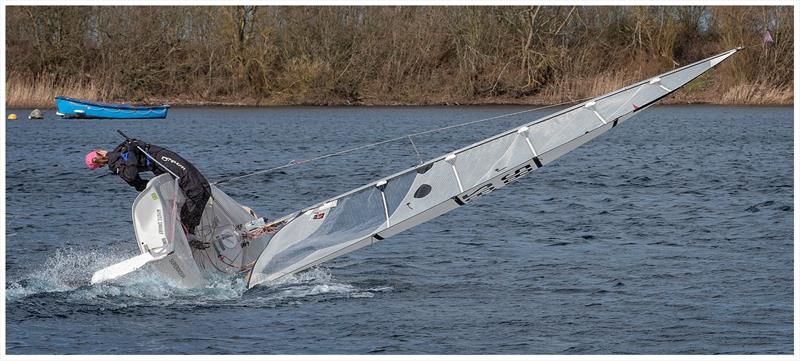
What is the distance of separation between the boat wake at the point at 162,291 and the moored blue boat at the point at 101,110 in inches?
1566

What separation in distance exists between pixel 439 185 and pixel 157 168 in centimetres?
320

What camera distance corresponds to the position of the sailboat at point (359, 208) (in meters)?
13.4

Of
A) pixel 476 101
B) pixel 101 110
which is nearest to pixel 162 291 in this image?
pixel 101 110

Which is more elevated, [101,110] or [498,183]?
[498,183]

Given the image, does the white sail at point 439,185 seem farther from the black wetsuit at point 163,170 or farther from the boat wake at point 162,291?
the black wetsuit at point 163,170

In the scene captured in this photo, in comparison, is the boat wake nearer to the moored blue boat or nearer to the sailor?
the sailor

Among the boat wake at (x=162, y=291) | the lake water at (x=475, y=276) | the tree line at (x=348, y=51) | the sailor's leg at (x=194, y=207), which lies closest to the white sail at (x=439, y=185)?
the boat wake at (x=162, y=291)

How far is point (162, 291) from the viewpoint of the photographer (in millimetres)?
13781

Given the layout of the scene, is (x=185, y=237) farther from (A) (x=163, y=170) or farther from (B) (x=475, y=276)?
(B) (x=475, y=276)

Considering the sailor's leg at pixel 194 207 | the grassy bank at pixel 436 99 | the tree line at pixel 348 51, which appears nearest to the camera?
the sailor's leg at pixel 194 207

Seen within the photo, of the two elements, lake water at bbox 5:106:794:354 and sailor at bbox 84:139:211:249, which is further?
sailor at bbox 84:139:211:249

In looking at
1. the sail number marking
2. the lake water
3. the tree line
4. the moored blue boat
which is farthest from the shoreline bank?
the sail number marking

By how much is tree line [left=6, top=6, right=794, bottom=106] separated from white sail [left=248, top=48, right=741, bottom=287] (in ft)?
157

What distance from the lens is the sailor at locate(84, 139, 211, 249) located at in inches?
543
